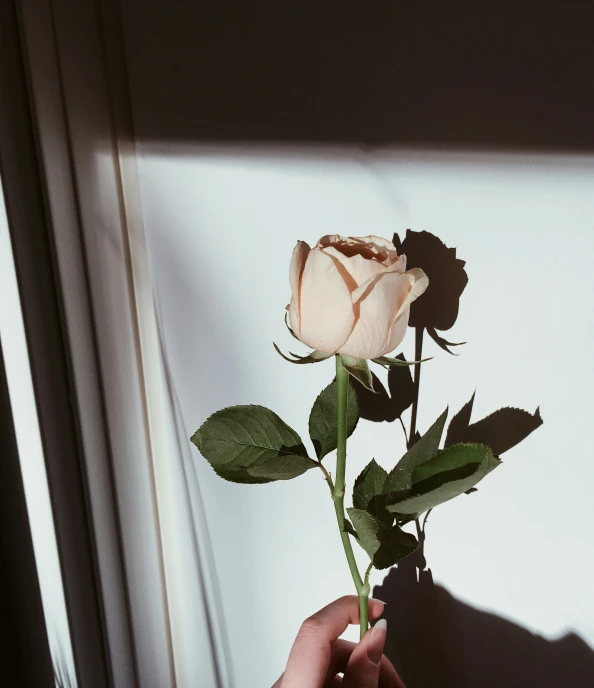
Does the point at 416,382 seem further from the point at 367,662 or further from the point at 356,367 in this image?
the point at 367,662

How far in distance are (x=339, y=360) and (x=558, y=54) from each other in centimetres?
26

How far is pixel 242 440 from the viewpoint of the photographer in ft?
1.73

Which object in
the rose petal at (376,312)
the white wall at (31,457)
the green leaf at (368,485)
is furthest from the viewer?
the white wall at (31,457)

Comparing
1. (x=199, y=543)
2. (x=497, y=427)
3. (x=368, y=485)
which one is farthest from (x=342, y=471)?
(x=199, y=543)

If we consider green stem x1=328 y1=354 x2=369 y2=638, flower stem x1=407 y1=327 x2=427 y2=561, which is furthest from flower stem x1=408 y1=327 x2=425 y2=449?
green stem x1=328 y1=354 x2=369 y2=638

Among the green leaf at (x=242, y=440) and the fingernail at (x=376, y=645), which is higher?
the green leaf at (x=242, y=440)

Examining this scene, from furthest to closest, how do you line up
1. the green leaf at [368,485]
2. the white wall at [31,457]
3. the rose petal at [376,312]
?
the white wall at [31,457], the green leaf at [368,485], the rose petal at [376,312]

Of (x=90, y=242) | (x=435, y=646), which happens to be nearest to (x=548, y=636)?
(x=435, y=646)

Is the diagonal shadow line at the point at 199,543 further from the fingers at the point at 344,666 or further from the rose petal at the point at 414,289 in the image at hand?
the rose petal at the point at 414,289

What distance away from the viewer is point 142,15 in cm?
67

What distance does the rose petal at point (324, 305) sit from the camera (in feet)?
1.36

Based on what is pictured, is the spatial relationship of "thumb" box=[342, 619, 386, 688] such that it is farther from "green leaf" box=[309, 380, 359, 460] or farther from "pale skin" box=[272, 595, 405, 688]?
"green leaf" box=[309, 380, 359, 460]

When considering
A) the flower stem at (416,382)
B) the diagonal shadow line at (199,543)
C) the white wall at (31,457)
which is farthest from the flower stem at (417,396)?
the white wall at (31,457)

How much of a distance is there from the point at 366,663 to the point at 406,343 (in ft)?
0.87
